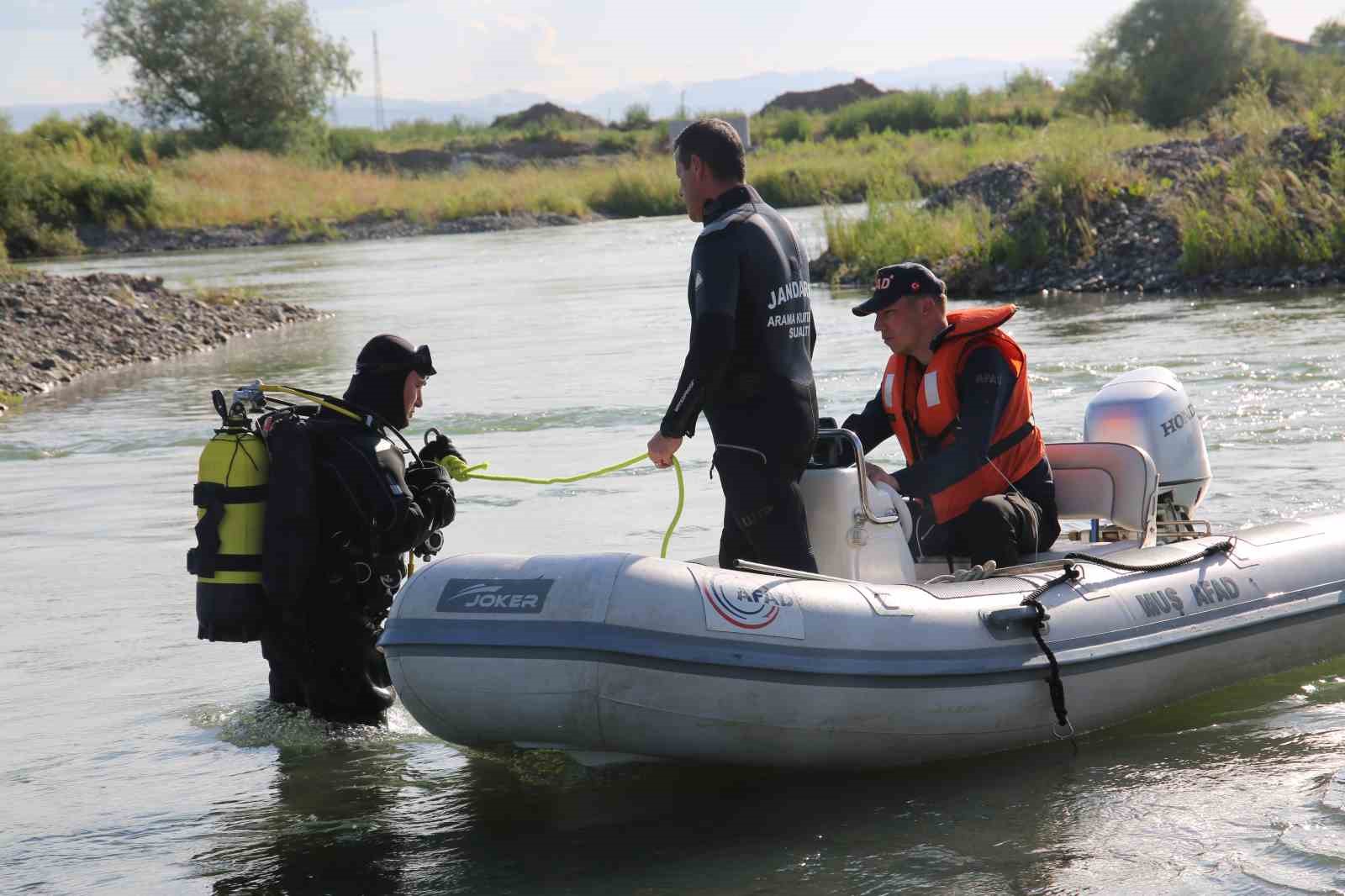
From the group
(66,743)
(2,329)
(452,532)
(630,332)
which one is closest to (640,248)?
(630,332)

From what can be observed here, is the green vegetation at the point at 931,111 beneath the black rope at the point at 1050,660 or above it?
above

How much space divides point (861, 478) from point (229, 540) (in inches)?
67.3

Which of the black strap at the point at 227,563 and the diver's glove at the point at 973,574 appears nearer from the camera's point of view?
the black strap at the point at 227,563

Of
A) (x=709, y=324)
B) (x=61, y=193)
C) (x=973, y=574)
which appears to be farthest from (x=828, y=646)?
(x=61, y=193)

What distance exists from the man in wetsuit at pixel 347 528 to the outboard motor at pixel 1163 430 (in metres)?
2.27

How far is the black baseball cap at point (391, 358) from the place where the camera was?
14.2 feet

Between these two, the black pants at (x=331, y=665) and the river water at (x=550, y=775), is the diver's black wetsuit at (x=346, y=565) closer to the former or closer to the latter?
the black pants at (x=331, y=665)

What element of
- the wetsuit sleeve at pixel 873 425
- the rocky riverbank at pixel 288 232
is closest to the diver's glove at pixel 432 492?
the wetsuit sleeve at pixel 873 425

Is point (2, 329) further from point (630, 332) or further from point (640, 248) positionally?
point (640, 248)

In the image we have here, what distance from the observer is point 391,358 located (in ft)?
14.2

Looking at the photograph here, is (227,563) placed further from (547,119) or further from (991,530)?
(547,119)

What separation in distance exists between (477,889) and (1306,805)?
6.67ft

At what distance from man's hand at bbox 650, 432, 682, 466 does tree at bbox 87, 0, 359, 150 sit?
1685 inches

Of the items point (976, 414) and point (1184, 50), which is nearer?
point (976, 414)
